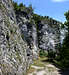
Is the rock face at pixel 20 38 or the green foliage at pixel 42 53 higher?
the rock face at pixel 20 38

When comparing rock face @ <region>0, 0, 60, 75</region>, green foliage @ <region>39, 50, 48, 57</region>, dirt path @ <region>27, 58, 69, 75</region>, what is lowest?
dirt path @ <region>27, 58, 69, 75</region>

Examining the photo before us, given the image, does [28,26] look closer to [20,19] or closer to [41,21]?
[20,19]

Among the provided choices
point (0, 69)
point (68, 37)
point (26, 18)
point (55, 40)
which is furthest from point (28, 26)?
point (0, 69)

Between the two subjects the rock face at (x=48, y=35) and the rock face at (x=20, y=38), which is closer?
the rock face at (x=20, y=38)

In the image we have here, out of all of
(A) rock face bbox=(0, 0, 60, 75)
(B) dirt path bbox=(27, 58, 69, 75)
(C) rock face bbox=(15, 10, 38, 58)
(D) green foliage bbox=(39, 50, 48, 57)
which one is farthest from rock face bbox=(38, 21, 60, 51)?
(B) dirt path bbox=(27, 58, 69, 75)

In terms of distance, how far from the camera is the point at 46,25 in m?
61.5

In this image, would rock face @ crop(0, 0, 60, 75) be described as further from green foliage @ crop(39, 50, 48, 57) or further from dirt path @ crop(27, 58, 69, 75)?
green foliage @ crop(39, 50, 48, 57)

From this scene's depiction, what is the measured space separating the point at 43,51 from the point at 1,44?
3797cm

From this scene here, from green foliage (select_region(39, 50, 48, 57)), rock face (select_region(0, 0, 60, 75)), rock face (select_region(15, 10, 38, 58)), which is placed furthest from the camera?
green foliage (select_region(39, 50, 48, 57))

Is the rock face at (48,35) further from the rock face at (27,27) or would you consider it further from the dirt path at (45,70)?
the dirt path at (45,70)

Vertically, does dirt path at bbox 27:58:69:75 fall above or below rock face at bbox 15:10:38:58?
below

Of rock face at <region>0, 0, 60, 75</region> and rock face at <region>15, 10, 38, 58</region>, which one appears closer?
rock face at <region>0, 0, 60, 75</region>

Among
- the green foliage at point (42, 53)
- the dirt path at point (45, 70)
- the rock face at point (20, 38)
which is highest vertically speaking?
the rock face at point (20, 38)

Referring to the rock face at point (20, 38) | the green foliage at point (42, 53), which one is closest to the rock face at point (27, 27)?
the rock face at point (20, 38)
